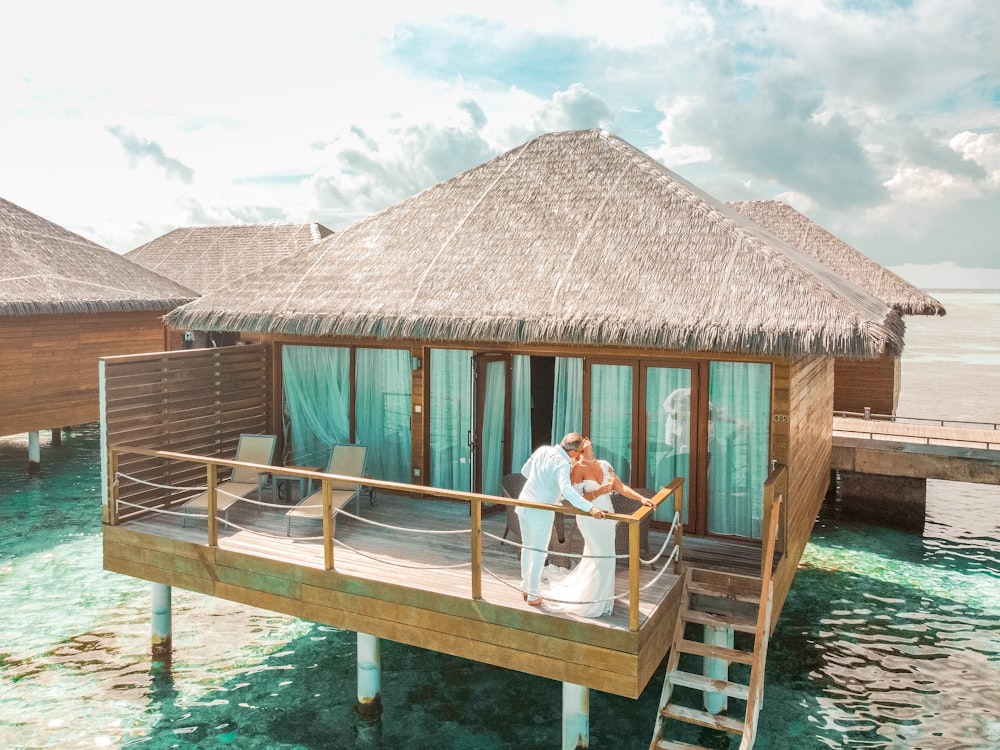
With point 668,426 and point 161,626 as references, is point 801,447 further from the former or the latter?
point 161,626

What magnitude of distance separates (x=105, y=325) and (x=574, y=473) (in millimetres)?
15192

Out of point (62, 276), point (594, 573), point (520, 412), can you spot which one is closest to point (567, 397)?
point (520, 412)

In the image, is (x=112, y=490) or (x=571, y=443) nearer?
(x=571, y=443)

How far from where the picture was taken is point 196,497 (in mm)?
9156

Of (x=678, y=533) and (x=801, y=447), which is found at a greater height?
(x=801, y=447)

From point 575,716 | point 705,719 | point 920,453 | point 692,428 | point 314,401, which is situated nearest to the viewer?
point 705,719

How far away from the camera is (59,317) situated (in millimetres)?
16734

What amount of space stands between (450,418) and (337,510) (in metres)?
3.10

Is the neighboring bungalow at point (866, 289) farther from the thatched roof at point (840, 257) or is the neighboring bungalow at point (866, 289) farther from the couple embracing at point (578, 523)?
the couple embracing at point (578, 523)

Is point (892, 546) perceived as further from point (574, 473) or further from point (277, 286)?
point (277, 286)

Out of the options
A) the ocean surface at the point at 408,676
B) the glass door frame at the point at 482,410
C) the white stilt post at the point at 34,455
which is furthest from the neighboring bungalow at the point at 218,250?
the glass door frame at the point at 482,410

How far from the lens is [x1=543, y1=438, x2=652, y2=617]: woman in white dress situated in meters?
6.21

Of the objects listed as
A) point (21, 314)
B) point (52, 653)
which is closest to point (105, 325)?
point (21, 314)

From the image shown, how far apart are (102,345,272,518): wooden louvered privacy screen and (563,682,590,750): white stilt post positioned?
4538mm
